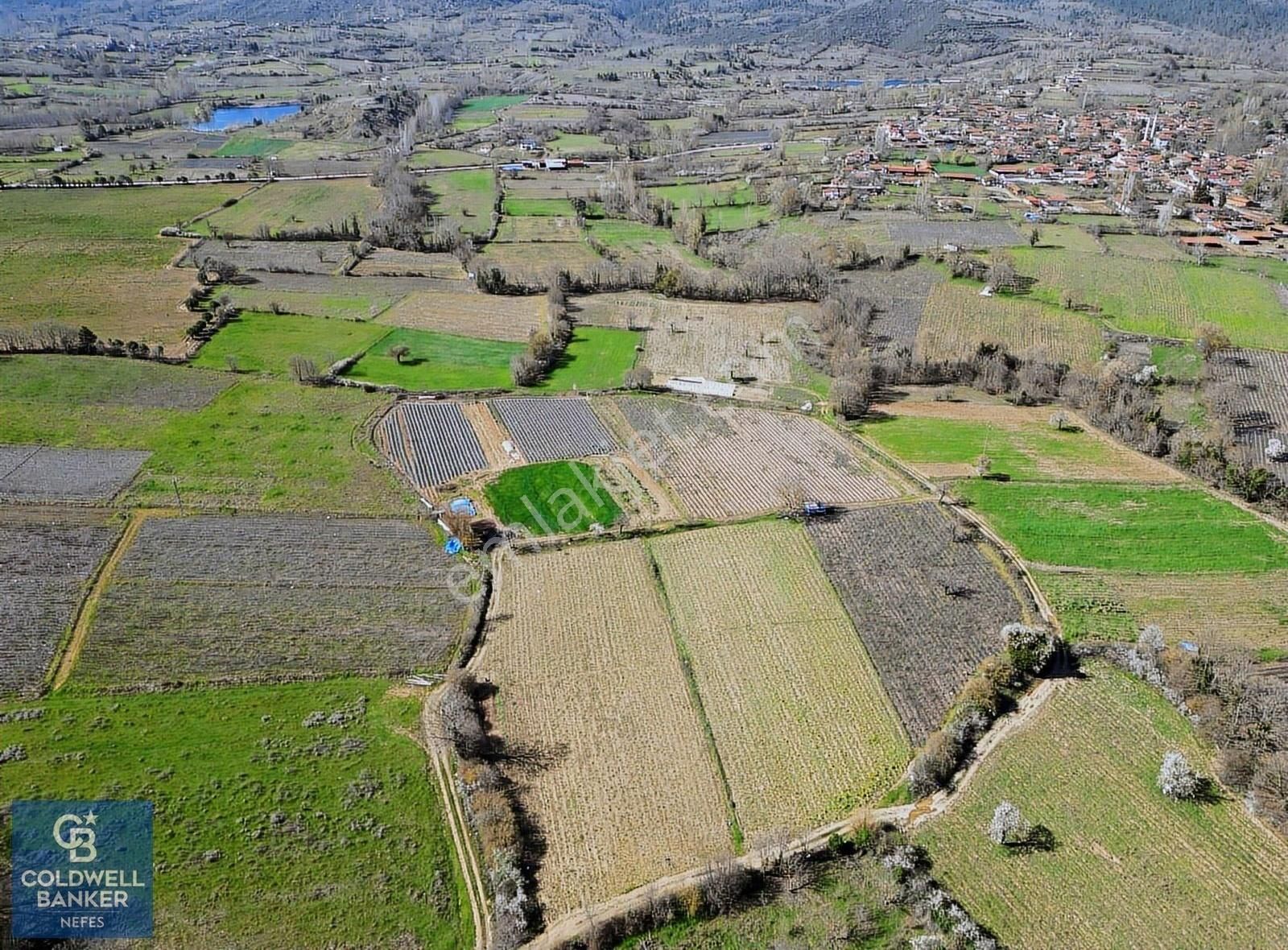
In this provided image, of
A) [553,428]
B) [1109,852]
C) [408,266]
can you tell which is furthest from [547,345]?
[1109,852]

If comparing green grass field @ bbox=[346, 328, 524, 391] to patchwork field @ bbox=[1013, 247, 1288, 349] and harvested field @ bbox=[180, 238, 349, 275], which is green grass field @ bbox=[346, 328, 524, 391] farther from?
patchwork field @ bbox=[1013, 247, 1288, 349]

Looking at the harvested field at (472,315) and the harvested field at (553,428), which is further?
the harvested field at (472,315)

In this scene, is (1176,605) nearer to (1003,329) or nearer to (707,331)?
(1003,329)

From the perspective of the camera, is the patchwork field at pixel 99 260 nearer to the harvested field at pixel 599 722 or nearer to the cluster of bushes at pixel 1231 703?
the harvested field at pixel 599 722

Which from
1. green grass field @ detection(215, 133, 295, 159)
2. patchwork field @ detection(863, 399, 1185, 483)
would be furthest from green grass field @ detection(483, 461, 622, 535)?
green grass field @ detection(215, 133, 295, 159)

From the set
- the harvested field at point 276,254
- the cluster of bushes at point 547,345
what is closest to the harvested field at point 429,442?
the cluster of bushes at point 547,345

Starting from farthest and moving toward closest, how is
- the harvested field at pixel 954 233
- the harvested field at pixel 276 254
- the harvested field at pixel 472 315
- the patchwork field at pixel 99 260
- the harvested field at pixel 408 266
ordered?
the harvested field at pixel 954 233
the harvested field at pixel 276 254
the harvested field at pixel 408 266
the harvested field at pixel 472 315
the patchwork field at pixel 99 260
